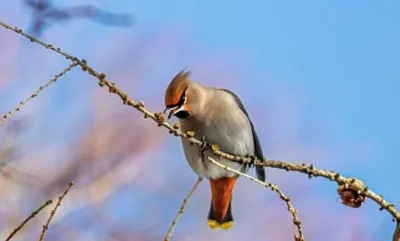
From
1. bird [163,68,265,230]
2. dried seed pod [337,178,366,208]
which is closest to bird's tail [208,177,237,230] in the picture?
bird [163,68,265,230]

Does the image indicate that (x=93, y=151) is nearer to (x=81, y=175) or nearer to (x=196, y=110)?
(x=81, y=175)

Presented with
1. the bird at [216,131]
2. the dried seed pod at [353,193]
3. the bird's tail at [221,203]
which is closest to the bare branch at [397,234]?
the dried seed pod at [353,193]

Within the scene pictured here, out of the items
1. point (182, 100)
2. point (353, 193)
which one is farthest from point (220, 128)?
point (353, 193)

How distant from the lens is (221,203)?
47.8 inches

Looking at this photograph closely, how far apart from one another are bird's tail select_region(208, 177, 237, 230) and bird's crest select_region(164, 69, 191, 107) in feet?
0.82

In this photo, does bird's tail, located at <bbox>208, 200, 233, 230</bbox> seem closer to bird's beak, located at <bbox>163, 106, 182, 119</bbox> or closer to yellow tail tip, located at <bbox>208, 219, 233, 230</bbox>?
yellow tail tip, located at <bbox>208, 219, 233, 230</bbox>

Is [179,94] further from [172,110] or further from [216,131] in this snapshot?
[216,131]

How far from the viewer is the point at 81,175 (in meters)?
1.29

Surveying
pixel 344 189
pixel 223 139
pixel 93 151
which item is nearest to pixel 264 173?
pixel 223 139

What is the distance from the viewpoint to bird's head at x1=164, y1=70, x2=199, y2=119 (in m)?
0.97

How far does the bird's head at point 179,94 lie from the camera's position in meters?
0.97

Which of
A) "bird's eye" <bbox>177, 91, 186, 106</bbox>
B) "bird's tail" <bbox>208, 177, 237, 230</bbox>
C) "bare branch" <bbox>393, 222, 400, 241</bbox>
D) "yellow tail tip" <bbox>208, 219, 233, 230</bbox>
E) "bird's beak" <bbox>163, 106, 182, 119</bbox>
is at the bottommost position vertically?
"bare branch" <bbox>393, 222, 400, 241</bbox>

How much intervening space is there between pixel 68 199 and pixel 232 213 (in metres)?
0.30

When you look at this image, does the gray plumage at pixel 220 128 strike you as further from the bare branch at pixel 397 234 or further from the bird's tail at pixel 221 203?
the bare branch at pixel 397 234
